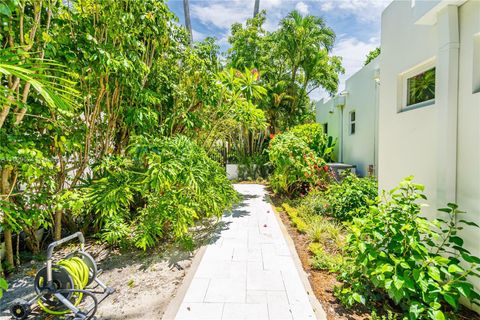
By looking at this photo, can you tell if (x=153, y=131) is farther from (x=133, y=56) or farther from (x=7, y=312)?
(x=7, y=312)

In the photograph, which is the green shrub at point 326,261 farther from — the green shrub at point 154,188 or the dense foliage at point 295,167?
the dense foliage at point 295,167

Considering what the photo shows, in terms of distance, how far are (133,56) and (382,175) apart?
529 centimetres

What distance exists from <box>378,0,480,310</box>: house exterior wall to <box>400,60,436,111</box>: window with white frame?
0.15 m

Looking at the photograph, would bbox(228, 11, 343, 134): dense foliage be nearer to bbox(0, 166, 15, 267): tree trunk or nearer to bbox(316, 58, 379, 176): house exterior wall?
bbox(316, 58, 379, 176): house exterior wall

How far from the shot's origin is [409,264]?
8.89 ft

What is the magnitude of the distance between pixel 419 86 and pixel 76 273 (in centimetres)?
590

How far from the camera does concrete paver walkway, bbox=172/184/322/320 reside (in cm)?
301

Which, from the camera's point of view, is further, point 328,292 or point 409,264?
point 328,292

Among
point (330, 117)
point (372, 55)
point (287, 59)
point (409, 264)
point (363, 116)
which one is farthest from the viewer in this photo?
point (372, 55)

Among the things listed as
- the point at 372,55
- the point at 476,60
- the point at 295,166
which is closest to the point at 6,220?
the point at 476,60

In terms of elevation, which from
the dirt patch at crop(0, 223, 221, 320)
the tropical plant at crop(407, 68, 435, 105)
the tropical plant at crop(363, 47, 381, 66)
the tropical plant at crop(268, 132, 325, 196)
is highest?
the tropical plant at crop(363, 47, 381, 66)

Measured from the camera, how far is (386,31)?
15.2ft

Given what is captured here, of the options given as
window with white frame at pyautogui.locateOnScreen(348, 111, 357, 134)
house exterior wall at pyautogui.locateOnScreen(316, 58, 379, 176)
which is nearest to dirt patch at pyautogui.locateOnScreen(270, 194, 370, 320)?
house exterior wall at pyautogui.locateOnScreen(316, 58, 379, 176)

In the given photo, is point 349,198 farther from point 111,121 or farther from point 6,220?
point 6,220
